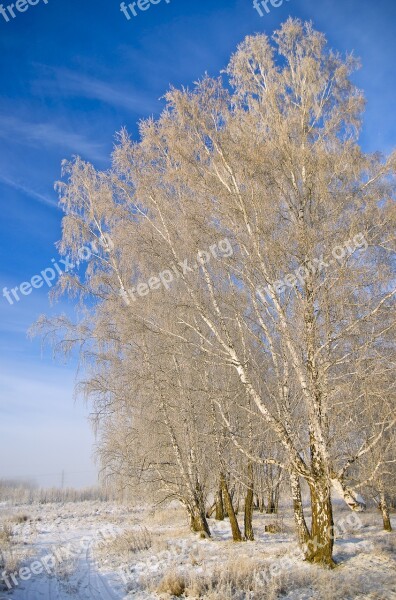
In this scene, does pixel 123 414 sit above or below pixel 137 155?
below

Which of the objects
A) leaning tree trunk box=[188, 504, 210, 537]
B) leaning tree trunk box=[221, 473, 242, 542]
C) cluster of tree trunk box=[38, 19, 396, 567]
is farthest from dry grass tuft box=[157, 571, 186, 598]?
leaning tree trunk box=[188, 504, 210, 537]

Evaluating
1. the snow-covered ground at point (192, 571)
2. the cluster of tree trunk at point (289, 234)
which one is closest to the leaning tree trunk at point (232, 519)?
the snow-covered ground at point (192, 571)

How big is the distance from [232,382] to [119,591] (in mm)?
5279

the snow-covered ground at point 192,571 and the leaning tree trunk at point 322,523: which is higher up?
the leaning tree trunk at point 322,523

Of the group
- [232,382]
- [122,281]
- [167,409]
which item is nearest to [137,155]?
[122,281]

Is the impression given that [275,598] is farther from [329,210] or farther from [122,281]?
[122,281]

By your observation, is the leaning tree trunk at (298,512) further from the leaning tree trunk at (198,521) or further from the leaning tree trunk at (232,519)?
the leaning tree trunk at (198,521)

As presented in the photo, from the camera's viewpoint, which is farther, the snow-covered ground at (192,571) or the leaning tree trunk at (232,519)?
the leaning tree trunk at (232,519)

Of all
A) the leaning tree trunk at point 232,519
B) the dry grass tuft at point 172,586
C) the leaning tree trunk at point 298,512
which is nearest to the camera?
the dry grass tuft at point 172,586

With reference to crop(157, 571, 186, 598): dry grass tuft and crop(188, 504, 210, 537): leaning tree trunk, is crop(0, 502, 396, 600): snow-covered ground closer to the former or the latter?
crop(157, 571, 186, 598): dry grass tuft

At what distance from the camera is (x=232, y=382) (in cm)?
1104

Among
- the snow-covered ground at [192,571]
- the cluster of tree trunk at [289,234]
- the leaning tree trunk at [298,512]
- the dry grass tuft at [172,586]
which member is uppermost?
the cluster of tree trunk at [289,234]

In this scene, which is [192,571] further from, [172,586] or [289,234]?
[289,234]

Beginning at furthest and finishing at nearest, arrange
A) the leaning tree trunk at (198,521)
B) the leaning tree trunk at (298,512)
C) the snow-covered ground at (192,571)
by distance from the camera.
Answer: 1. the leaning tree trunk at (198,521)
2. the leaning tree trunk at (298,512)
3. the snow-covered ground at (192,571)
